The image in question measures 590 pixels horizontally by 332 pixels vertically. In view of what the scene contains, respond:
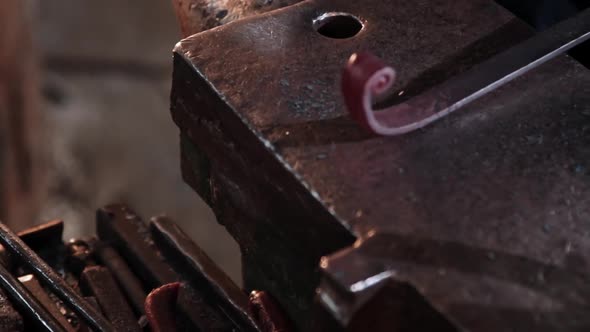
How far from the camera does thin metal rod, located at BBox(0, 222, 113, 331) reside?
1.20 metres

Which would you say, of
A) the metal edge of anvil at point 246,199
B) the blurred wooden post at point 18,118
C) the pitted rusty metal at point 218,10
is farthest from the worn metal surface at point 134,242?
the blurred wooden post at point 18,118

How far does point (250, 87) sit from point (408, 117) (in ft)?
0.72

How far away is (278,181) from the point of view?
1.10 m

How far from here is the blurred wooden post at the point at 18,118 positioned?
322cm

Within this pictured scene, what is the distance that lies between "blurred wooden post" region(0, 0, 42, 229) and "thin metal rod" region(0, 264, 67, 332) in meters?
2.07

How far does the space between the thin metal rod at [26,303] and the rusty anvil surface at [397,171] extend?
0.28 metres

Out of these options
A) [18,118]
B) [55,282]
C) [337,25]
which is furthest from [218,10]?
[18,118]

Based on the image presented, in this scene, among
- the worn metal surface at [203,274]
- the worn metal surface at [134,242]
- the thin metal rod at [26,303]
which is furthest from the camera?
the worn metal surface at [134,242]

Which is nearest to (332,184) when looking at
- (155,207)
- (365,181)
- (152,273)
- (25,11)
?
(365,181)

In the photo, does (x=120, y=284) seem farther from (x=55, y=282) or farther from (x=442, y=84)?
(x=442, y=84)

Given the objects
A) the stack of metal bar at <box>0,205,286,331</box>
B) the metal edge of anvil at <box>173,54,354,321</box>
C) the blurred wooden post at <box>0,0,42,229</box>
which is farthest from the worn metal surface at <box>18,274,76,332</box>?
the blurred wooden post at <box>0,0,42,229</box>

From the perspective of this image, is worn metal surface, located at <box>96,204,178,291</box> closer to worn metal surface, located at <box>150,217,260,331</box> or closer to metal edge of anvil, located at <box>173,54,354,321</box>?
worn metal surface, located at <box>150,217,260,331</box>

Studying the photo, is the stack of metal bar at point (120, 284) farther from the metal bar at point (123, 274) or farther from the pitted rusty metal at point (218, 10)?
the pitted rusty metal at point (218, 10)

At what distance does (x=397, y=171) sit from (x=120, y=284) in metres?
0.55
